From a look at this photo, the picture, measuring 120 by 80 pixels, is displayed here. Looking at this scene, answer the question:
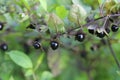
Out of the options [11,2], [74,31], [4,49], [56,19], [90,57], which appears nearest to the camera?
[56,19]

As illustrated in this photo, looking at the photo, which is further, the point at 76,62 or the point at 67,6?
the point at 76,62

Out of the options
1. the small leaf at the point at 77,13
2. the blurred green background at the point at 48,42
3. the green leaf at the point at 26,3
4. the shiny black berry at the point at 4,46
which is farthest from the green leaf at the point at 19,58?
the small leaf at the point at 77,13

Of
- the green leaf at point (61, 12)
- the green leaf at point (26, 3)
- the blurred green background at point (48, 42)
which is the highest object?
the green leaf at point (26, 3)

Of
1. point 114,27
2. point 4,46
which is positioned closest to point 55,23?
point 114,27

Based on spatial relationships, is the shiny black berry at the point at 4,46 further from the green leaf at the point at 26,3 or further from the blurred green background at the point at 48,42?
the green leaf at the point at 26,3

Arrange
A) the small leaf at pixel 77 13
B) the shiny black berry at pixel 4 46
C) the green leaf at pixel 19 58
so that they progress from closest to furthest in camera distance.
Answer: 1. the small leaf at pixel 77 13
2. the green leaf at pixel 19 58
3. the shiny black berry at pixel 4 46

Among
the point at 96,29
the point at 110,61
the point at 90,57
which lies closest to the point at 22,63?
the point at 96,29

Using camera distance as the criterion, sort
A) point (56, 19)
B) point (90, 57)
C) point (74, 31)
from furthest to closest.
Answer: point (90, 57), point (74, 31), point (56, 19)

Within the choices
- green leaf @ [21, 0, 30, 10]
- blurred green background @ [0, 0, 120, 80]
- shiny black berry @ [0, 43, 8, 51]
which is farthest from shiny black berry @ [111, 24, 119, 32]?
shiny black berry @ [0, 43, 8, 51]

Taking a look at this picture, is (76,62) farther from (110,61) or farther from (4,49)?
(4,49)

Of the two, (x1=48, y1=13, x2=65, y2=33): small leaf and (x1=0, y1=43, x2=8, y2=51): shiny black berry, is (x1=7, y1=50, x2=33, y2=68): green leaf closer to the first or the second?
(x1=0, y1=43, x2=8, y2=51): shiny black berry

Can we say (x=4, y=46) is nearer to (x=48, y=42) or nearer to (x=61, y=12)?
(x=48, y=42)
